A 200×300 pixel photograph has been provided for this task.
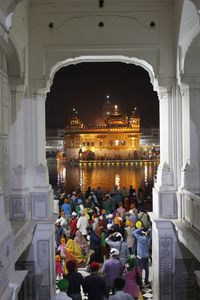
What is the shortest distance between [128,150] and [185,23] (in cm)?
5440

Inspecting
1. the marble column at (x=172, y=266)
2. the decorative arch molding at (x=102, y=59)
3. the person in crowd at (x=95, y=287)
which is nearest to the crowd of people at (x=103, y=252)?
the person in crowd at (x=95, y=287)

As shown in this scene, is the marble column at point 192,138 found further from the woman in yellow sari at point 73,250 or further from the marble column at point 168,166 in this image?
the woman in yellow sari at point 73,250

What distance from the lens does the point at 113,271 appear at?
5770 millimetres

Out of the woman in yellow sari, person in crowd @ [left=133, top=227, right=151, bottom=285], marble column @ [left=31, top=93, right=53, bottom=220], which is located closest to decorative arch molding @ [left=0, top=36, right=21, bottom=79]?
marble column @ [left=31, top=93, right=53, bottom=220]

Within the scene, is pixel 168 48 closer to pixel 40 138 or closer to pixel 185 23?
pixel 185 23

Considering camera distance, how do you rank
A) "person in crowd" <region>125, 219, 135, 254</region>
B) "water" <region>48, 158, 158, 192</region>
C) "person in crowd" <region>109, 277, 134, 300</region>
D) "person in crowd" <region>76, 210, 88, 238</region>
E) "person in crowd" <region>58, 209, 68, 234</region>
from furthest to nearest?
"water" <region>48, 158, 158, 192</region>, "person in crowd" <region>58, 209, 68, 234</region>, "person in crowd" <region>76, 210, 88, 238</region>, "person in crowd" <region>125, 219, 135, 254</region>, "person in crowd" <region>109, 277, 134, 300</region>

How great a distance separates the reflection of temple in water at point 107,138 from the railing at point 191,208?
51712 millimetres

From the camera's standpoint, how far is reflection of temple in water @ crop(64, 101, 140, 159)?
60219 mm

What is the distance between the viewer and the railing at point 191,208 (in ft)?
17.9

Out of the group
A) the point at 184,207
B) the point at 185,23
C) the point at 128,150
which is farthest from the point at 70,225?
the point at 128,150

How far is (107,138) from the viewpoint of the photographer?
201ft

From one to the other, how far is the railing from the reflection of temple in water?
5171cm

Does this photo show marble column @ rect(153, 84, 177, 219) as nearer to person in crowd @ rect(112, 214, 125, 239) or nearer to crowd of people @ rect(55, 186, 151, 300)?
crowd of people @ rect(55, 186, 151, 300)

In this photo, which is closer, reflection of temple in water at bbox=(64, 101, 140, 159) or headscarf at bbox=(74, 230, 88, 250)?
headscarf at bbox=(74, 230, 88, 250)
